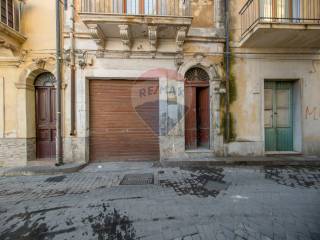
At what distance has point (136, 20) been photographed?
5438 millimetres

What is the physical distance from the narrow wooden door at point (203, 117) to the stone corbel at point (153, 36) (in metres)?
2.15

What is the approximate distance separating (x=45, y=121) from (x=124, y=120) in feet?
8.54

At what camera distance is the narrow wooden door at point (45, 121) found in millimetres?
6484

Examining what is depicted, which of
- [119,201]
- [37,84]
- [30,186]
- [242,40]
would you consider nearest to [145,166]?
[119,201]

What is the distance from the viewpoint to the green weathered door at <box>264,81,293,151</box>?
7027 mm

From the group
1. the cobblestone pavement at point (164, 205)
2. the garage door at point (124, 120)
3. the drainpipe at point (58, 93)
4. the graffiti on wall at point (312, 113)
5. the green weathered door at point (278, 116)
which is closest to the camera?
the cobblestone pavement at point (164, 205)

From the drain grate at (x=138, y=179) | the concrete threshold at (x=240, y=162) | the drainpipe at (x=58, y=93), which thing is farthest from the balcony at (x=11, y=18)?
the concrete threshold at (x=240, y=162)

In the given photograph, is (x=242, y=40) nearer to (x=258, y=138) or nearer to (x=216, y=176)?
(x=258, y=138)

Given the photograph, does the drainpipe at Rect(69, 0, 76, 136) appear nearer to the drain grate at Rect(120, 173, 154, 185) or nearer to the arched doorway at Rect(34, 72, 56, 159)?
the arched doorway at Rect(34, 72, 56, 159)

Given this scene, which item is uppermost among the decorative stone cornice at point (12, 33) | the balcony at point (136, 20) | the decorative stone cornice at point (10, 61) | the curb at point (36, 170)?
the balcony at point (136, 20)

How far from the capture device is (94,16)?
5.33 metres

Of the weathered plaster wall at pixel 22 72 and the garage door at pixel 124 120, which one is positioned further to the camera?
the garage door at pixel 124 120

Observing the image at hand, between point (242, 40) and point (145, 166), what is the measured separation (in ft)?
16.9

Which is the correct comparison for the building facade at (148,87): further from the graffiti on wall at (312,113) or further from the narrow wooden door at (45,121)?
the graffiti on wall at (312,113)
